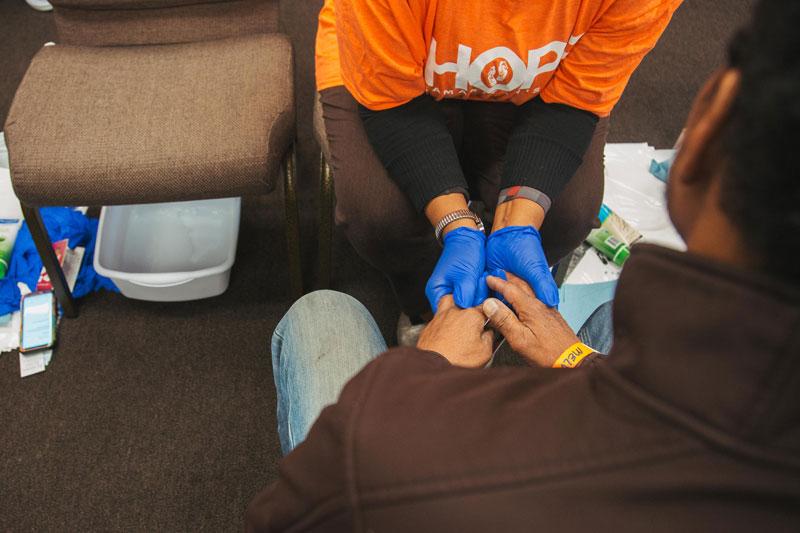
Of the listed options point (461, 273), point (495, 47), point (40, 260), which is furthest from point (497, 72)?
point (40, 260)

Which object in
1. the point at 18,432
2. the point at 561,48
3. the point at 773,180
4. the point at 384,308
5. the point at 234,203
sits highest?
the point at 773,180

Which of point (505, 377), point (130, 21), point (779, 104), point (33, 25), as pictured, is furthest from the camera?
point (33, 25)

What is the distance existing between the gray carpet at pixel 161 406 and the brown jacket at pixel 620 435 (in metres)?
0.87

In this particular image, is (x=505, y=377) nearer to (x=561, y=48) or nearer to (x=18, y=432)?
(x=561, y=48)

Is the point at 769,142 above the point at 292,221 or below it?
above

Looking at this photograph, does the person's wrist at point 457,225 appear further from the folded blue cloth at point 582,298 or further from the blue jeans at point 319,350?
the folded blue cloth at point 582,298

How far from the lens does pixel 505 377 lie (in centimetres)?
48

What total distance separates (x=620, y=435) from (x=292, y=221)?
101cm

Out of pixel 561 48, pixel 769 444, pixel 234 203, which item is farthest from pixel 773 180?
pixel 234 203

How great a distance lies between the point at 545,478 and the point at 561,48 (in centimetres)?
83

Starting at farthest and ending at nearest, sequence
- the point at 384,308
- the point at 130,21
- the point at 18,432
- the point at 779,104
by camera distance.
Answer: the point at 384,308 < the point at 130,21 < the point at 18,432 < the point at 779,104

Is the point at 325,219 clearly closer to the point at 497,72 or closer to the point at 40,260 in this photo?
the point at 497,72

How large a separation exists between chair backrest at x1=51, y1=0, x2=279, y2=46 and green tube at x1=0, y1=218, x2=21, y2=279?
0.46m

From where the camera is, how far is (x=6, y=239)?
4.74 feet
